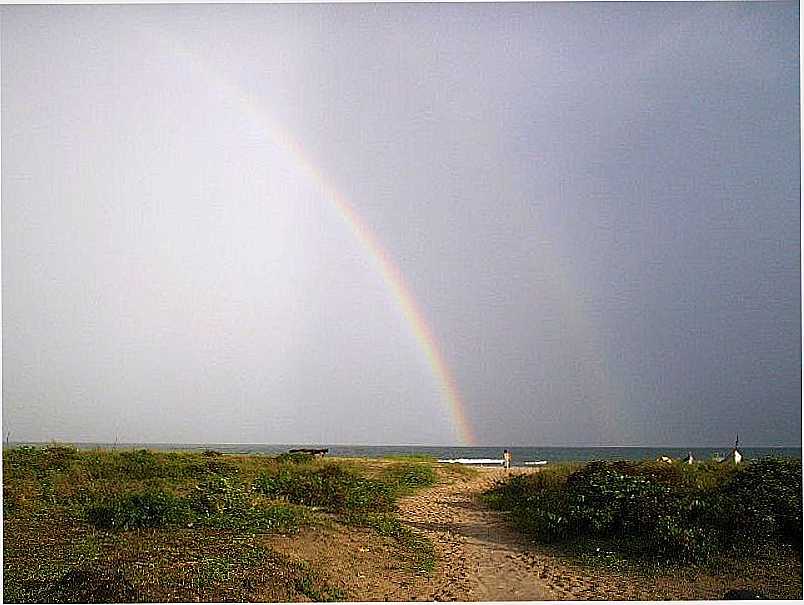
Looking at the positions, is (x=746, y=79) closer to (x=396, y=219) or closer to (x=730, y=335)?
(x=730, y=335)

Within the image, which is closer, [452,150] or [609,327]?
[452,150]

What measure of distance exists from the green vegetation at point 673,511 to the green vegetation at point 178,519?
1319 millimetres

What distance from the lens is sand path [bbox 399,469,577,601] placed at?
8.05 m

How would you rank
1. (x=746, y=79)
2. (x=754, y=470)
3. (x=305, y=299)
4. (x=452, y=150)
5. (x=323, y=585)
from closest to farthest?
(x=323, y=585) → (x=754, y=470) → (x=746, y=79) → (x=452, y=150) → (x=305, y=299)

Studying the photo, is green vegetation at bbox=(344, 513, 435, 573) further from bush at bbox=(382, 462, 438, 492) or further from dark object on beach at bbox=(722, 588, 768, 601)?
dark object on beach at bbox=(722, 588, 768, 601)

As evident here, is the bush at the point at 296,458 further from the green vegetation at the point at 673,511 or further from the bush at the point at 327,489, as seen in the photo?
the green vegetation at the point at 673,511

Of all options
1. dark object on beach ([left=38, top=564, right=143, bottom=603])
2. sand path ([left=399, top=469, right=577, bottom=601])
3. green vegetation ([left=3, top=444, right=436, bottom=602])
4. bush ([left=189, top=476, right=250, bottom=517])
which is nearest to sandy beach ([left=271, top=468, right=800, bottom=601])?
sand path ([left=399, top=469, right=577, bottom=601])

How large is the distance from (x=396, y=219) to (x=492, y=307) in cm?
180

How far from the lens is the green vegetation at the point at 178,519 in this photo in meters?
7.85

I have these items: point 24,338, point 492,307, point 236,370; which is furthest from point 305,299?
point 24,338

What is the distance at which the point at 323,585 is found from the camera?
7.89 metres

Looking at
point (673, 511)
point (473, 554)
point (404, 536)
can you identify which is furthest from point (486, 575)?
point (673, 511)

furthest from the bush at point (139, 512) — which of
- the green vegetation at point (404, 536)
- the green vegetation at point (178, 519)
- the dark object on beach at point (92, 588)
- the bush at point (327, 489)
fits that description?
the green vegetation at point (404, 536)

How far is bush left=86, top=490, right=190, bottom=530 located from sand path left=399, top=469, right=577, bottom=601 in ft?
6.96
